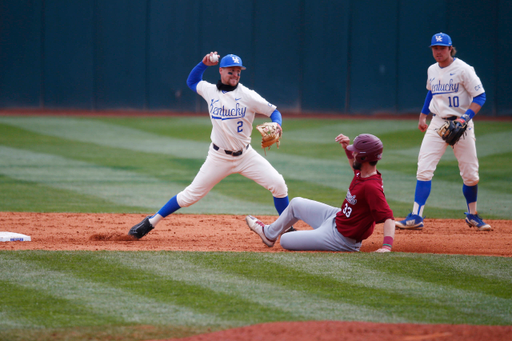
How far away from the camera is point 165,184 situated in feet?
36.5

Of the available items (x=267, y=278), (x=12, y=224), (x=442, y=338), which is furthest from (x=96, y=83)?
(x=442, y=338)

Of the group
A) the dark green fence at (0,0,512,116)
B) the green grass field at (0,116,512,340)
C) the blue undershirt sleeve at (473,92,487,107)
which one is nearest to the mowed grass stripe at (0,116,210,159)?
the dark green fence at (0,0,512,116)

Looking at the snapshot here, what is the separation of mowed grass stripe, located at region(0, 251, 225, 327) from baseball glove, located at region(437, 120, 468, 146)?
3822 mm

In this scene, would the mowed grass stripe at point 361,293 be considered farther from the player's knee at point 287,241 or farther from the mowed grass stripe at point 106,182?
the mowed grass stripe at point 106,182

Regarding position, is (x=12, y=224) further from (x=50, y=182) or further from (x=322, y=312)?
(x=322, y=312)

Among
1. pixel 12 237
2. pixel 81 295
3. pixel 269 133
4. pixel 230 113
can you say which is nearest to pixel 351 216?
pixel 269 133

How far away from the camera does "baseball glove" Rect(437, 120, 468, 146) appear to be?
264 inches

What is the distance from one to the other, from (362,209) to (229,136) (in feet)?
5.35

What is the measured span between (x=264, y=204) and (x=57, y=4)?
1444cm

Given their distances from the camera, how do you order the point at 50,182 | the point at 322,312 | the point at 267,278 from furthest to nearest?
the point at 50,182 → the point at 267,278 → the point at 322,312

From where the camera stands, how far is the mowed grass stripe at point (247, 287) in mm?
4012

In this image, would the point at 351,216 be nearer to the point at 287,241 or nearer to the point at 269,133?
the point at 287,241

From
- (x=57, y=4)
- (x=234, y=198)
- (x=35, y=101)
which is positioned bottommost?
(x=234, y=198)

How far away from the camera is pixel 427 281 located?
4.80 meters
